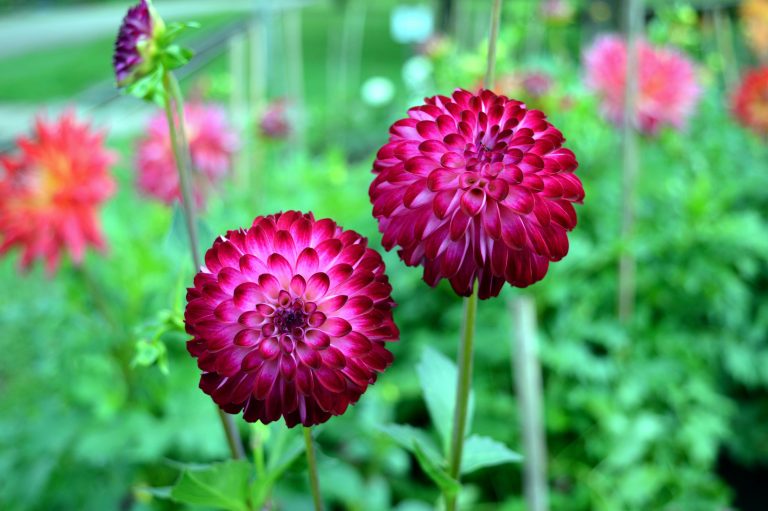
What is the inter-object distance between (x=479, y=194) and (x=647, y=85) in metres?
1.33

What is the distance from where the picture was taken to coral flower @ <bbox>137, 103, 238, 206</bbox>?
143 centimetres

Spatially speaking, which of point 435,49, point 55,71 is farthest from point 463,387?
point 55,71

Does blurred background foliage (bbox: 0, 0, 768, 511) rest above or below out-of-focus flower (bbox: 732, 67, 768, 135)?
below

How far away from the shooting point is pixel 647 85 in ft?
5.18

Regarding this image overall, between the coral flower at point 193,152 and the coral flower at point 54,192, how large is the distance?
0.21 m

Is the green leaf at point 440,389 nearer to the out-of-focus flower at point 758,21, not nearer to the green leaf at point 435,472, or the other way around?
the green leaf at point 435,472

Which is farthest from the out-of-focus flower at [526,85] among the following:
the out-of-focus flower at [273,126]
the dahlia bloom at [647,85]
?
the out-of-focus flower at [273,126]

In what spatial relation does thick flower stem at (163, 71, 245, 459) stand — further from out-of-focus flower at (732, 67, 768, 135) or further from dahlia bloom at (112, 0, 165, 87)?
out-of-focus flower at (732, 67, 768, 135)

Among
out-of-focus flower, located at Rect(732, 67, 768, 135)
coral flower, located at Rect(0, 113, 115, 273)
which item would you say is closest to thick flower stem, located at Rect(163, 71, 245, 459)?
coral flower, located at Rect(0, 113, 115, 273)

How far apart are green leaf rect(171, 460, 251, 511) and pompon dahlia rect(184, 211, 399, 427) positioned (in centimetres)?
7

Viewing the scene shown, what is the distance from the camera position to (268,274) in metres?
0.40

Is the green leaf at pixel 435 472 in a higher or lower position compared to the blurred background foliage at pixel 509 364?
higher

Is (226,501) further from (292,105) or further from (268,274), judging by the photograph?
(292,105)

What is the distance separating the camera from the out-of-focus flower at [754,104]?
72.9 inches
